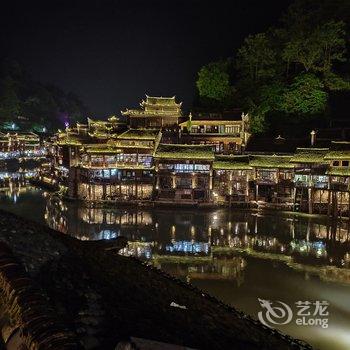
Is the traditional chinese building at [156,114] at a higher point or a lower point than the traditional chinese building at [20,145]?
higher

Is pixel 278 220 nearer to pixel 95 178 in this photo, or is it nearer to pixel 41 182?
pixel 95 178

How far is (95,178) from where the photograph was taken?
4272cm

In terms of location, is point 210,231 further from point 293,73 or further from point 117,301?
point 293,73

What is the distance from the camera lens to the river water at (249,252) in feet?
51.3

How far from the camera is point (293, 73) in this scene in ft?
177

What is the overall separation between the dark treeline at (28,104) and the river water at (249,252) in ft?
232

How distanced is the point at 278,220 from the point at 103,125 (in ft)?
104

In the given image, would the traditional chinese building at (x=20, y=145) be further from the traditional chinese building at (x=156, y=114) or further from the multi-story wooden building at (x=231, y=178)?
the multi-story wooden building at (x=231, y=178)

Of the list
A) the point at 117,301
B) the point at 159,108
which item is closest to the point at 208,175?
the point at 159,108

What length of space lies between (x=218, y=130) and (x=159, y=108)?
927cm

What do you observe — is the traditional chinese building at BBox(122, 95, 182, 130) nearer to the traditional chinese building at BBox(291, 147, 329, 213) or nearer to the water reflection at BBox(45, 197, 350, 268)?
the water reflection at BBox(45, 197, 350, 268)

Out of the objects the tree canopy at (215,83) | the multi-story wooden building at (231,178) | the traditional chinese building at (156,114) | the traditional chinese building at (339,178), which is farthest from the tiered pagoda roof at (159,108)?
the traditional chinese building at (339,178)

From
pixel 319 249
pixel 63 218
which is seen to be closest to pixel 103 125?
pixel 63 218

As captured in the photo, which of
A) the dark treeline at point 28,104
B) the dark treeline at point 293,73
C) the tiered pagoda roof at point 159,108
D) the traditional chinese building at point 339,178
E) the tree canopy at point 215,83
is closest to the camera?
the traditional chinese building at point 339,178
